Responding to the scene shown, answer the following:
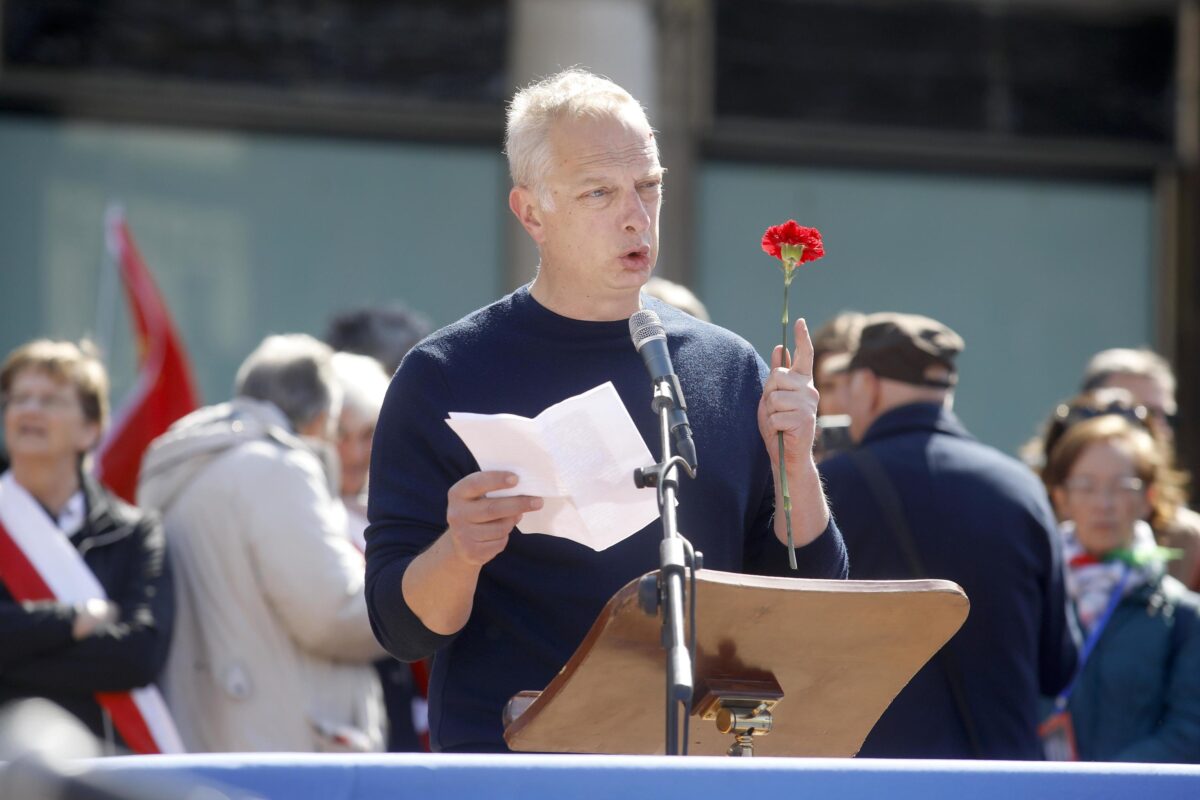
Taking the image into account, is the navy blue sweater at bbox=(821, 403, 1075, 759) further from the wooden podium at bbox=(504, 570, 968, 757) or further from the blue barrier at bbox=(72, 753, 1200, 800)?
the blue barrier at bbox=(72, 753, 1200, 800)

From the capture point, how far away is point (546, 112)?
320 cm

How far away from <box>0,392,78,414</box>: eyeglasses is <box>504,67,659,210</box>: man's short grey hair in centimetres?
248

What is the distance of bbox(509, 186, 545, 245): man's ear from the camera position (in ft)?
10.6

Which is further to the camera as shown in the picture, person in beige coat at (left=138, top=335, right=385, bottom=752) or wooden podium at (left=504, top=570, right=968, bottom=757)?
person in beige coat at (left=138, top=335, right=385, bottom=752)

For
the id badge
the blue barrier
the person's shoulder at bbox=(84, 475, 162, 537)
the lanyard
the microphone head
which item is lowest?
the id badge

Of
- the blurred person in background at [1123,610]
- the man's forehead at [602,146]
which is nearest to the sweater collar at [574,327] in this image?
the man's forehead at [602,146]

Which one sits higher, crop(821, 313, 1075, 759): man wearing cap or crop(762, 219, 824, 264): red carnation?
crop(762, 219, 824, 264): red carnation

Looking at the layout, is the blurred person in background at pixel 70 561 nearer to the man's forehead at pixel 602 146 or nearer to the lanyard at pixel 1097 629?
the man's forehead at pixel 602 146

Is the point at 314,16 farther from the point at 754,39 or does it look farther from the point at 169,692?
the point at 169,692

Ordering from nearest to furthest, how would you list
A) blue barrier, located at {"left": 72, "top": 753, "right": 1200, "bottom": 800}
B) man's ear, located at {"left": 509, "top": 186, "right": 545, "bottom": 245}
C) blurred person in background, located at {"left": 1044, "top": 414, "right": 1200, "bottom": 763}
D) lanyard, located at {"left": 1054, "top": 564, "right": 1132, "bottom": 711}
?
blue barrier, located at {"left": 72, "top": 753, "right": 1200, "bottom": 800}, man's ear, located at {"left": 509, "top": 186, "right": 545, "bottom": 245}, blurred person in background, located at {"left": 1044, "top": 414, "right": 1200, "bottom": 763}, lanyard, located at {"left": 1054, "top": 564, "right": 1132, "bottom": 711}

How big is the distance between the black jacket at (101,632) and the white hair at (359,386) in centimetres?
90

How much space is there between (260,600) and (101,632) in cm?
46

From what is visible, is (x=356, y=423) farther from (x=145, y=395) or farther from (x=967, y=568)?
(x=967, y=568)

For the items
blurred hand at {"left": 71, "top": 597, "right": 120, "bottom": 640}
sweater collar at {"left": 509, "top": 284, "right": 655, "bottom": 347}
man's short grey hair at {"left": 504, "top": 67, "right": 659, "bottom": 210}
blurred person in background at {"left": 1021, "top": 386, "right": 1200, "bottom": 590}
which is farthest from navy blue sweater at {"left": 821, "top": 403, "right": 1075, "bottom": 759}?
blurred hand at {"left": 71, "top": 597, "right": 120, "bottom": 640}
